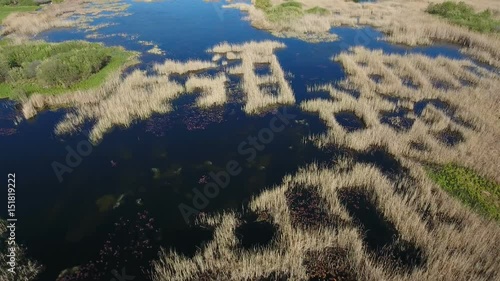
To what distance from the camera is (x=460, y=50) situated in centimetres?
3984

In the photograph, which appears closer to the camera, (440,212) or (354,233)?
(354,233)

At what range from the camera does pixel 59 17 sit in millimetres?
57000

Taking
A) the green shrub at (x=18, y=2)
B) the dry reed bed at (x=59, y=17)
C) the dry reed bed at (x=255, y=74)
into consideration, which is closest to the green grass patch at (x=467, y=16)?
the dry reed bed at (x=255, y=74)

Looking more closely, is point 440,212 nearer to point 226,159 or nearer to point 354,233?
point 354,233

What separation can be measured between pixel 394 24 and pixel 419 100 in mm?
24973

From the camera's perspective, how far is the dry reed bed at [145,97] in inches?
977

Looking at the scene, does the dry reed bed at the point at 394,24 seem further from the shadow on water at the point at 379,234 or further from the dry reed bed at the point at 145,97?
the shadow on water at the point at 379,234

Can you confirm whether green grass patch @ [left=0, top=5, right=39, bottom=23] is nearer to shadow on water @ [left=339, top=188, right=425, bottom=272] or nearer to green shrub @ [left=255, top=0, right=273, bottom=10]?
green shrub @ [left=255, top=0, right=273, bottom=10]

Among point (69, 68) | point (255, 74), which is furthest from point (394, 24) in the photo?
point (69, 68)

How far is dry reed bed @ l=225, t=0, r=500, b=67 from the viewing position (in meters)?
40.3

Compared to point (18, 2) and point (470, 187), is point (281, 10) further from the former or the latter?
point (18, 2)

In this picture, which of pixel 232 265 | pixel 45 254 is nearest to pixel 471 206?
pixel 232 265

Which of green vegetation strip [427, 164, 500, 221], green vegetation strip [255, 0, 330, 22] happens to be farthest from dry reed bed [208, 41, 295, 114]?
green vegetation strip [255, 0, 330, 22]

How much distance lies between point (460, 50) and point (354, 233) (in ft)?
118
